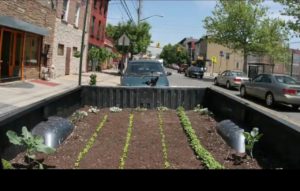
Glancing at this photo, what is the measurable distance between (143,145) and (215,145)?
3.47 ft

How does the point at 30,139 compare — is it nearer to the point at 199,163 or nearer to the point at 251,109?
the point at 199,163

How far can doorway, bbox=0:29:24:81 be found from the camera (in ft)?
65.9

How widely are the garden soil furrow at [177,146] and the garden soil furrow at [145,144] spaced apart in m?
0.15

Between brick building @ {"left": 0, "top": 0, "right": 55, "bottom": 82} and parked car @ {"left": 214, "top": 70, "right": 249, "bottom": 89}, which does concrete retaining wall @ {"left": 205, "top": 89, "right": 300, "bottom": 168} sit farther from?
parked car @ {"left": 214, "top": 70, "right": 249, "bottom": 89}

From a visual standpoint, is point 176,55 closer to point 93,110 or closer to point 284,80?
point 284,80

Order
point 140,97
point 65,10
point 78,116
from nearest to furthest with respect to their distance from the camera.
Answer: point 78,116 < point 140,97 < point 65,10

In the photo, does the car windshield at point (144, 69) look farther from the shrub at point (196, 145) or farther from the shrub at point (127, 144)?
the shrub at point (127, 144)

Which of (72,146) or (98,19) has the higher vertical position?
(98,19)

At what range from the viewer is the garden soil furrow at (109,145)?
532 centimetres

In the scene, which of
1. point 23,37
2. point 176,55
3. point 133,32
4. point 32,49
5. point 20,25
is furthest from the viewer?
point 176,55

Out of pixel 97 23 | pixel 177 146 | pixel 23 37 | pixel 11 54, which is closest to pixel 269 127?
pixel 177 146

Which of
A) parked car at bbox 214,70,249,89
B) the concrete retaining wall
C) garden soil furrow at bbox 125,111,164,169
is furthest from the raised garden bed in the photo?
parked car at bbox 214,70,249,89

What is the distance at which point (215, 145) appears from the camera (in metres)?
6.55

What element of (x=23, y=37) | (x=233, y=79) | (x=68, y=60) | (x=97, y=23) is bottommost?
(x=233, y=79)
